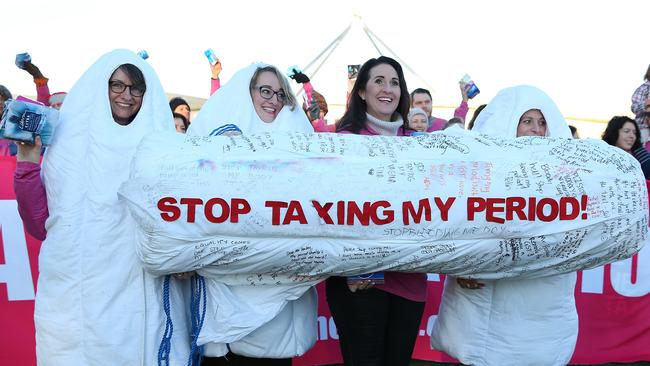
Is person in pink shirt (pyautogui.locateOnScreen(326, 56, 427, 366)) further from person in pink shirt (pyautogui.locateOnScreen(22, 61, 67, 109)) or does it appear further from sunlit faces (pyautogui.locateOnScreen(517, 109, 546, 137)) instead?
person in pink shirt (pyautogui.locateOnScreen(22, 61, 67, 109))

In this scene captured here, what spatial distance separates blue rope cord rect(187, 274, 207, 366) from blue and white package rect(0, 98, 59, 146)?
76cm

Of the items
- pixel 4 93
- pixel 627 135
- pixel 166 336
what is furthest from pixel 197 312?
pixel 627 135

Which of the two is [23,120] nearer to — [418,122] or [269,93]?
[269,93]

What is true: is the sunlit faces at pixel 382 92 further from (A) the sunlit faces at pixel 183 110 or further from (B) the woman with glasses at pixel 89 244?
(A) the sunlit faces at pixel 183 110

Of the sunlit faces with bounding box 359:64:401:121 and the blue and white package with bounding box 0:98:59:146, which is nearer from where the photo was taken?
the blue and white package with bounding box 0:98:59:146

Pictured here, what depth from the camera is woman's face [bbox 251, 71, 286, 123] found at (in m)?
2.68

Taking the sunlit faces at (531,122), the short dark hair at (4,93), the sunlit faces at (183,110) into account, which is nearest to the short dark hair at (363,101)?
the sunlit faces at (531,122)

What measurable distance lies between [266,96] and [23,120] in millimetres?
937

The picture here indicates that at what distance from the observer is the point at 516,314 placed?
2561mm

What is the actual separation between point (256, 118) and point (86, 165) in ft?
2.26

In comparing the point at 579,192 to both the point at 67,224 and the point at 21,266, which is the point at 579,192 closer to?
the point at 67,224

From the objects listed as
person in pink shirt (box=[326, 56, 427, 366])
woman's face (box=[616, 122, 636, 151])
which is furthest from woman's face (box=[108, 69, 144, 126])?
woman's face (box=[616, 122, 636, 151])

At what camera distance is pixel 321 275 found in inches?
90.4

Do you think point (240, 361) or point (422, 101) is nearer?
point (240, 361)
